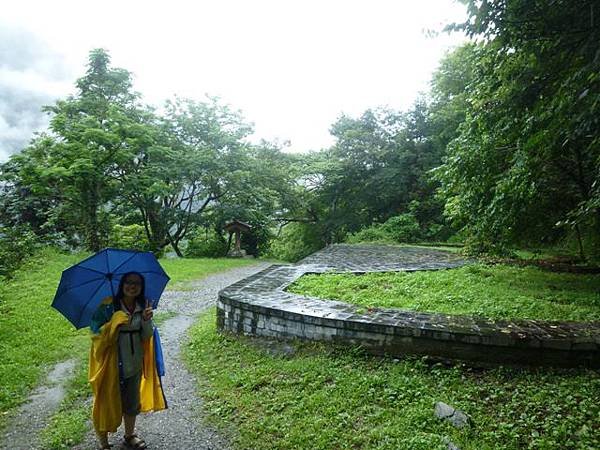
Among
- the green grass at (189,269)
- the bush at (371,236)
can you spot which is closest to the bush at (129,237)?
the green grass at (189,269)

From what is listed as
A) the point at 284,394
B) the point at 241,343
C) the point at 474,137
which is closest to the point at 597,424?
the point at 284,394

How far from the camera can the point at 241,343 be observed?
568 cm

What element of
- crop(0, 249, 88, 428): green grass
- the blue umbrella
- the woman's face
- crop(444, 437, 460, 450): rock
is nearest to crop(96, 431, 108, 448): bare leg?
the blue umbrella

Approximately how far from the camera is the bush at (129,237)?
1588 cm

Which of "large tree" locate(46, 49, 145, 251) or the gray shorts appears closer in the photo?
the gray shorts

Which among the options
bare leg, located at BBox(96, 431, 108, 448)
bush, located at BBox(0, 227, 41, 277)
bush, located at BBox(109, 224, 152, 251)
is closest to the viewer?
bare leg, located at BBox(96, 431, 108, 448)

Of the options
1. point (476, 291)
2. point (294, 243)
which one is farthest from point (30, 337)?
point (294, 243)

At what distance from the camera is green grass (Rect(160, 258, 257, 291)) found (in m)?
11.9

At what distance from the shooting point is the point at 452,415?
11.1 feet

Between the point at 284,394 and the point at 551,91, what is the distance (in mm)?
4428

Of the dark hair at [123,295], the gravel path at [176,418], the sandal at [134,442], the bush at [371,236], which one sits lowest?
the gravel path at [176,418]

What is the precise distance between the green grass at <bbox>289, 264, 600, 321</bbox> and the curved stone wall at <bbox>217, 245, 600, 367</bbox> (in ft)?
2.52

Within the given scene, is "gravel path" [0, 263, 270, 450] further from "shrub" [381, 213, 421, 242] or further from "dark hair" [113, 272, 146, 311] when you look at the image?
"shrub" [381, 213, 421, 242]

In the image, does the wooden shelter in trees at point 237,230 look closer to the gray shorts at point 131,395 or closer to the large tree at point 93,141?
the large tree at point 93,141
